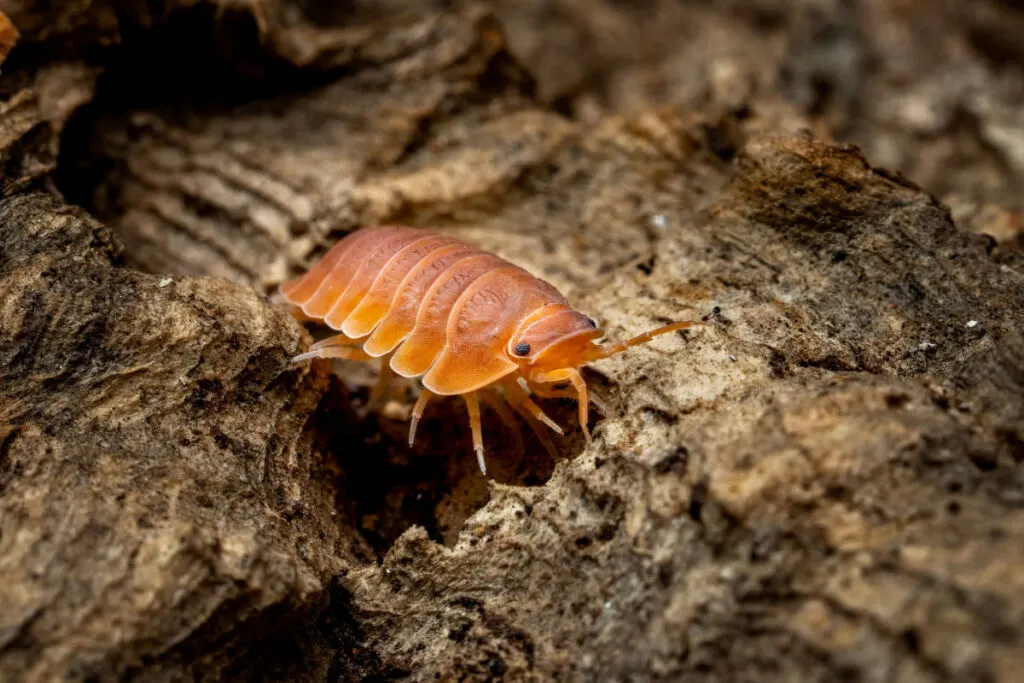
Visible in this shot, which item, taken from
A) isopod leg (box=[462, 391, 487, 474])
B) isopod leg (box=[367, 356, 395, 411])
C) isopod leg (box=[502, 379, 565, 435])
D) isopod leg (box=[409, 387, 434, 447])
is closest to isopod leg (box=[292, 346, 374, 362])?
isopod leg (box=[367, 356, 395, 411])

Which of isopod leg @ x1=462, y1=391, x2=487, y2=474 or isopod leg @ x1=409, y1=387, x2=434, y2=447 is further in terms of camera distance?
isopod leg @ x1=409, y1=387, x2=434, y2=447

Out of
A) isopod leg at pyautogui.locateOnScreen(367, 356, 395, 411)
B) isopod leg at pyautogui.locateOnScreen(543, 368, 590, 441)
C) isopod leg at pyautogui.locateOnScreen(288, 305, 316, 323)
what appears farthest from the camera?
isopod leg at pyautogui.locateOnScreen(288, 305, 316, 323)

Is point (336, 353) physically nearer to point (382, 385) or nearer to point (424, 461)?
point (382, 385)

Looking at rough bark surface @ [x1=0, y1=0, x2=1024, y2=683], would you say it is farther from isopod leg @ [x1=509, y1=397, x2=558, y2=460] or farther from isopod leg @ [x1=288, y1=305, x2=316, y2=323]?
isopod leg @ [x1=288, y1=305, x2=316, y2=323]

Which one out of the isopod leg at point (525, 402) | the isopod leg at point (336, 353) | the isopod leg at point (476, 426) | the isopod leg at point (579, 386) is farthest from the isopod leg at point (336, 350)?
the isopod leg at point (579, 386)

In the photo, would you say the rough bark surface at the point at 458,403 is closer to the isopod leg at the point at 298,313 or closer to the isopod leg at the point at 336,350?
the isopod leg at the point at 336,350
